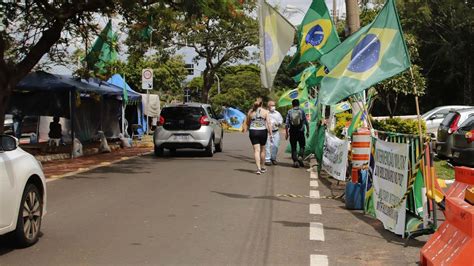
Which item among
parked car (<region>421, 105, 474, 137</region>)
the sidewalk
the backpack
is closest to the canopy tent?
the sidewalk

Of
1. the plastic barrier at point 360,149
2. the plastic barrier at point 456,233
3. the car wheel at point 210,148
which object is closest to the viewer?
the plastic barrier at point 456,233

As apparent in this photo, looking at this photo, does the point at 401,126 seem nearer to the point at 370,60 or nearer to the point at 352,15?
the point at 352,15

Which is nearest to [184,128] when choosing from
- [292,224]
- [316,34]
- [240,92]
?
[316,34]

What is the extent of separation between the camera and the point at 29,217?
6426mm

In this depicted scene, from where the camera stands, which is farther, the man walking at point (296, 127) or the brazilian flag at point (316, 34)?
the man walking at point (296, 127)

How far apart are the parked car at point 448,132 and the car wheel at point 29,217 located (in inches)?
414

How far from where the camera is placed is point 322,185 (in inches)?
473

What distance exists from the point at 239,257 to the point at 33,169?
2.55 m

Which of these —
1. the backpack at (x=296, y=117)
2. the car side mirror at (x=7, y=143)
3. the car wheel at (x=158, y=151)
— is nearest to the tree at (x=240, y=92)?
the car wheel at (x=158, y=151)

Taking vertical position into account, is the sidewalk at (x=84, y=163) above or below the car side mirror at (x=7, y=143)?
below

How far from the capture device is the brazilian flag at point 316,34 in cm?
1416

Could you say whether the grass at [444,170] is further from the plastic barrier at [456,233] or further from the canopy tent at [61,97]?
the canopy tent at [61,97]

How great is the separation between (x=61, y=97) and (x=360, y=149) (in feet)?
43.1

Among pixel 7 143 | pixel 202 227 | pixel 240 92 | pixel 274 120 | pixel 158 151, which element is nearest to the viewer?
pixel 7 143
